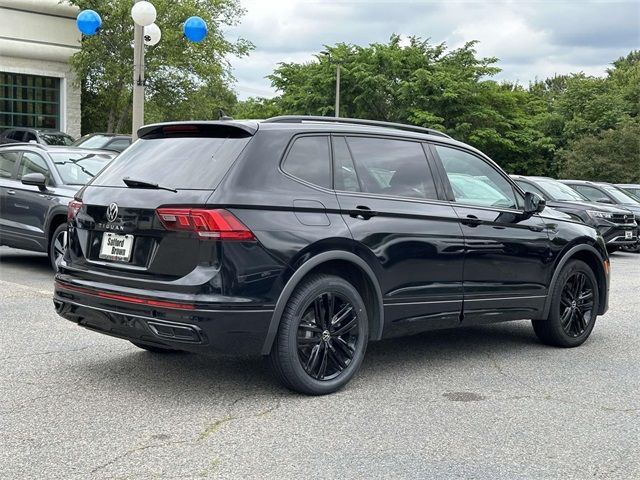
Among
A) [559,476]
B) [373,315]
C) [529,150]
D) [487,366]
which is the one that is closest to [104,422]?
[373,315]

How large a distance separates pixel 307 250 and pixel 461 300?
1.54m

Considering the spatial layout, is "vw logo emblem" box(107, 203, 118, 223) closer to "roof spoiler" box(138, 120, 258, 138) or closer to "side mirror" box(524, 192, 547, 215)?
"roof spoiler" box(138, 120, 258, 138)

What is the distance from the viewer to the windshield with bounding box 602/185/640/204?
63.5ft

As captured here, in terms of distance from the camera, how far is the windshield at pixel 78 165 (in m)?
11.0

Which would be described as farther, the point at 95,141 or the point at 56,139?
the point at 56,139

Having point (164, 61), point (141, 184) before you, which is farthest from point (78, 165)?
point (164, 61)

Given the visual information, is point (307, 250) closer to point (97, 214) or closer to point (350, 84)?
point (97, 214)

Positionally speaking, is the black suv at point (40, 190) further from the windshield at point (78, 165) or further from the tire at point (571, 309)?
the tire at point (571, 309)

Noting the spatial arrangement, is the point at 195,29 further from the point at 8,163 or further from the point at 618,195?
the point at 618,195

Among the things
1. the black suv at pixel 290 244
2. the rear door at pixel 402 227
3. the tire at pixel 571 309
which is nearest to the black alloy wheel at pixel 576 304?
the tire at pixel 571 309

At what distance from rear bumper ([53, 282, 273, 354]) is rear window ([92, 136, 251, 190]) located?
2.48 feet

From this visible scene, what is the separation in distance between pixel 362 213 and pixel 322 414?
1.36 meters

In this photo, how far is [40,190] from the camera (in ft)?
35.6

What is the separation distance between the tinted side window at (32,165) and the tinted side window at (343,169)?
6.39 metres
